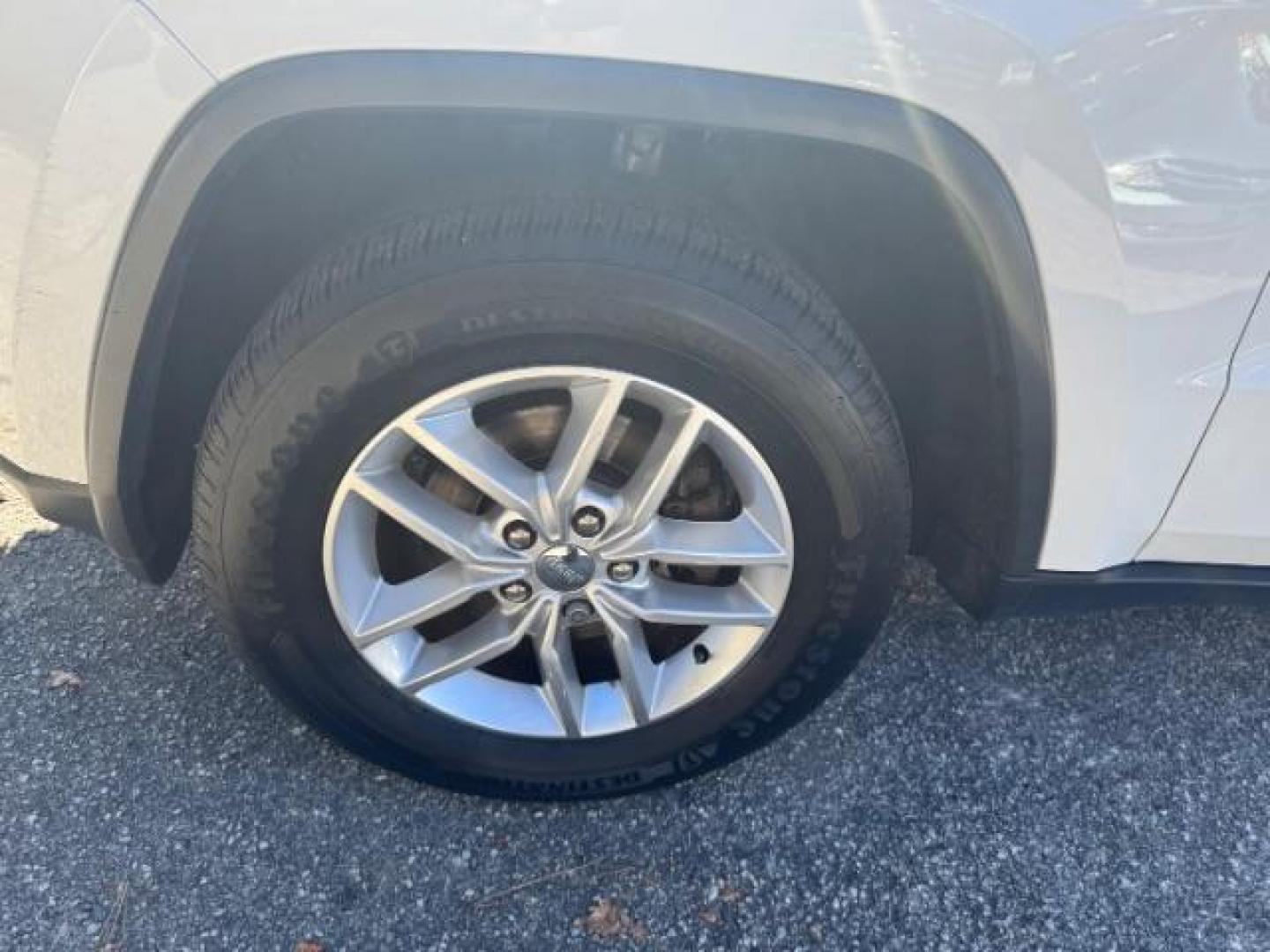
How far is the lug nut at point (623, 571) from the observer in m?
1.84

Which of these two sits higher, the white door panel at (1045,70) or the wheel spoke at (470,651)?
the white door panel at (1045,70)

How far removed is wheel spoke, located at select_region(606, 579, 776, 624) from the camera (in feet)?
6.11

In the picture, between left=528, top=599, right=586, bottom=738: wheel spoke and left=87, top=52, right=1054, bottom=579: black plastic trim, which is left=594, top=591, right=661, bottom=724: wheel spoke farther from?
left=87, top=52, right=1054, bottom=579: black plastic trim

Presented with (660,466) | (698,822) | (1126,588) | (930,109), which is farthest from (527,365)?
(1126,588)

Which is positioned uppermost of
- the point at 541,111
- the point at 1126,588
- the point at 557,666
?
the point at 541,111

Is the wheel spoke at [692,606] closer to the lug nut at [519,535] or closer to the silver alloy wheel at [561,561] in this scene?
the silver alloy wheel at [561,561]

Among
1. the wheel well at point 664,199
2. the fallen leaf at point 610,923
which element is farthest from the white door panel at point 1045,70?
the fallen leaf at point 610,923

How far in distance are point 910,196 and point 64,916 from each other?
1.82 meters

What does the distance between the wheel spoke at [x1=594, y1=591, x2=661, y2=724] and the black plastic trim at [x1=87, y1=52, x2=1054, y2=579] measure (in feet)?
2.65

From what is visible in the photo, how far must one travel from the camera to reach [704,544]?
71.9 inches

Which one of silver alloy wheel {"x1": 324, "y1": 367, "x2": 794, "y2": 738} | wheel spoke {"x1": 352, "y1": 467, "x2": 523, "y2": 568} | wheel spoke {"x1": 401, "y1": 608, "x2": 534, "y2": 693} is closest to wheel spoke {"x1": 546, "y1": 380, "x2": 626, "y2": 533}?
silver alloy wheel {"x1": 324, "y1": 367, "x2": 794, "y2": 738}

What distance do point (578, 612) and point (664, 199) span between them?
2.33 feet

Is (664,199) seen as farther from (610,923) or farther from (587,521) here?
(610,923)

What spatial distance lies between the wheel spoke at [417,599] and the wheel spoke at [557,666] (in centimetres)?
11
